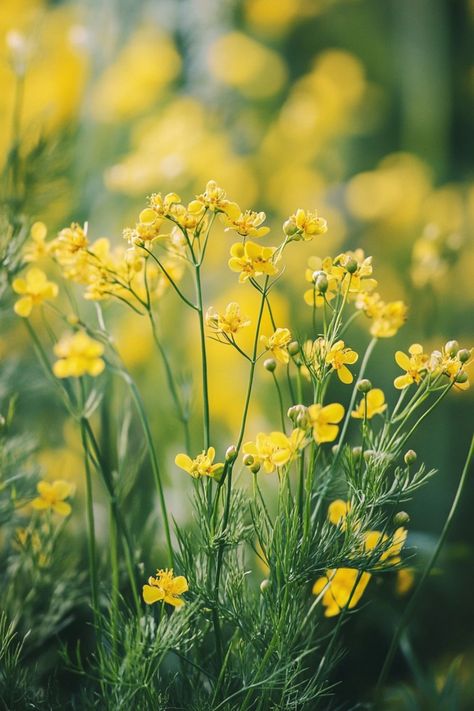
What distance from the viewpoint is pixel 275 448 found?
1.35 ft

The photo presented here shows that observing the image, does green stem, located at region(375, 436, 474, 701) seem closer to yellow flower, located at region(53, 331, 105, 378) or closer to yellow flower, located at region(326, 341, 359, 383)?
yellow flower, located at region(326, 341, 359, 383)

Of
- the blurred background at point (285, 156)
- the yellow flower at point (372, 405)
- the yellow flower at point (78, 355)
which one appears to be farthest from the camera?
the blurred background at point (285, 156)

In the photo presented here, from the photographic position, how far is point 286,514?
415 millimetres

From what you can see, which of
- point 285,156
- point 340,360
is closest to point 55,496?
point 340,360

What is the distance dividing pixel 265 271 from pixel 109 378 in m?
0.27

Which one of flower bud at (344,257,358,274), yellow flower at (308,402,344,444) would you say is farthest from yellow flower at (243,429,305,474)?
flower bud at (344,257,358,274)

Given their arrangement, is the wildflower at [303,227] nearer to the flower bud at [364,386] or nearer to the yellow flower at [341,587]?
the flower bud at [364,386]

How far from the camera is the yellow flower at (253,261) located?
43 cm

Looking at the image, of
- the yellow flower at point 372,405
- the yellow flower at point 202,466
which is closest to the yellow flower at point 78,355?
the yellow flower at point 202,466

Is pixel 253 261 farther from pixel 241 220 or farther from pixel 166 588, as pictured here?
pixel 166 588

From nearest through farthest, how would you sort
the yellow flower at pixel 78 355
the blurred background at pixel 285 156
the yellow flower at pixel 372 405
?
the yellow flower at pixel 78 355
the yellow flower at pixel 372 405
the blurred background at pixel 285 156

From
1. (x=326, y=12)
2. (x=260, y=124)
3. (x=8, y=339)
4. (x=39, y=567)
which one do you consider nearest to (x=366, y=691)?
(x=39, y=567)

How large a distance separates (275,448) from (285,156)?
1.37 metres

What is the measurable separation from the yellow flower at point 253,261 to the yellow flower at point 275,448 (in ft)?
0.33
